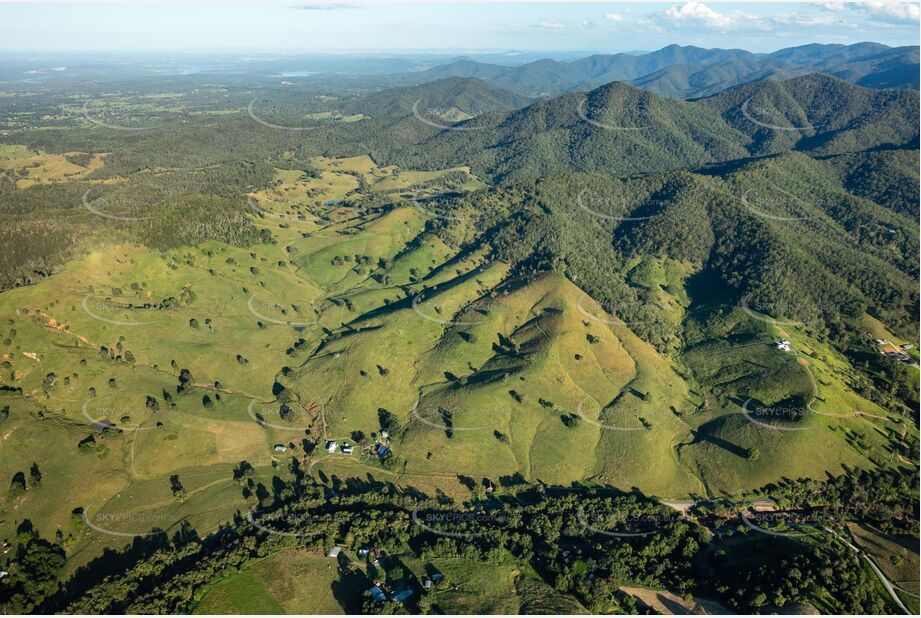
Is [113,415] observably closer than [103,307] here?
Yes

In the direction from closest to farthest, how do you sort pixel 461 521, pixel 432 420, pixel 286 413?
pixel 461 521 → pixel 286 413 → pixel 432 420

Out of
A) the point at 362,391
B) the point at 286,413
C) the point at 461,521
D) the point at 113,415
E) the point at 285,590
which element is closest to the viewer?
the point at 285,590

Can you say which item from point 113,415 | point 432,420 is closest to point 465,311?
point 432,420

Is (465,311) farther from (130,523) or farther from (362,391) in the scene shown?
(130,523)

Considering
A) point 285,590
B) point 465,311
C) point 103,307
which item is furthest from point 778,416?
point 103,307

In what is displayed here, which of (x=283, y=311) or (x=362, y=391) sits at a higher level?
(x=283, y=311)

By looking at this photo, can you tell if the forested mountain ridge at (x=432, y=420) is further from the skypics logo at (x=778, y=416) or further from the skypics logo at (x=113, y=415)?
the skypics logo at (x=778, y=416)

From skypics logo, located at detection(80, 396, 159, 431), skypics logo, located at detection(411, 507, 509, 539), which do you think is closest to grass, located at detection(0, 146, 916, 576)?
skypics logo, located at detection(80, 396, 159, 431)

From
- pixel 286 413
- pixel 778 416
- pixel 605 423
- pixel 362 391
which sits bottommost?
pixel 605 423

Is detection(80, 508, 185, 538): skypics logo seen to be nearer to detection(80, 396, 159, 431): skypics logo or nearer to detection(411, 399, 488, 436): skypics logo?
detection(80, 396, 159, 431): skypics logo

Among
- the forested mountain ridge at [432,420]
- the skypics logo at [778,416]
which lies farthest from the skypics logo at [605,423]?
the skypics logo at [778,416]

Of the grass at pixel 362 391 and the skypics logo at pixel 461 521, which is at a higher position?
the grass at pixel 362 391
